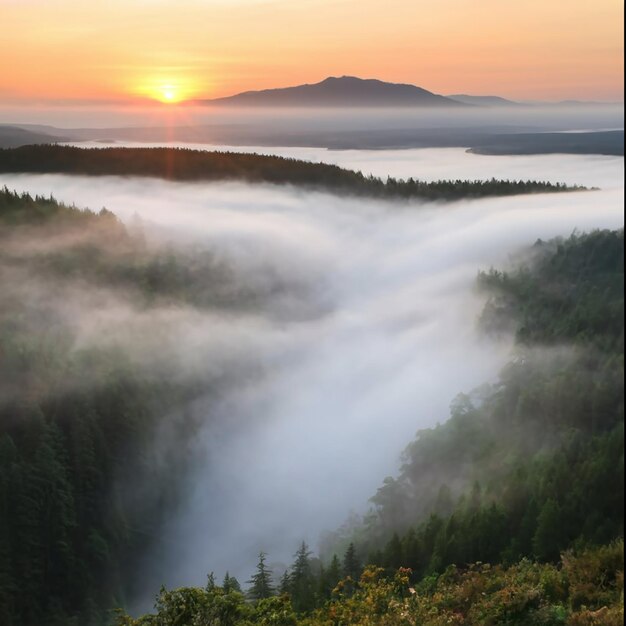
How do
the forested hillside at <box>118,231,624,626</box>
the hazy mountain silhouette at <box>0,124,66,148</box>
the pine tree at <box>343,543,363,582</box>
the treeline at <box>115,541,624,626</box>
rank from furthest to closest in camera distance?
the hazy mountain silhouette at <box>0,124,66,148</box> → the pine tree at <box>343,543,363,582</box> → the treeline at <box>115,541,624,626</box> → the forested hillside at <box>118,231,624,626</box>

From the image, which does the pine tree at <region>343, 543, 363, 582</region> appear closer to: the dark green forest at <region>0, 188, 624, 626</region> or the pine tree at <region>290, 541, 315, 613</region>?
the dark green forest at <region>0, 188, 624, 626</region>

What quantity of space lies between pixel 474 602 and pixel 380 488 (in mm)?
66529

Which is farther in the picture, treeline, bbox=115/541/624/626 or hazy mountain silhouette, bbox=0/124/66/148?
hazy mountain silhouette, bbox=0/124/66/148

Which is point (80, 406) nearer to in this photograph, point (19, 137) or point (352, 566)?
point (352, 566)

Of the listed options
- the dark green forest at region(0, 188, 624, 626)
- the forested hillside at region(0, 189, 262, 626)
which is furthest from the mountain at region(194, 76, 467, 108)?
the forested hillside at region(0, 189, 262, 626)

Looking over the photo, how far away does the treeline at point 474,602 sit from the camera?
775 inches

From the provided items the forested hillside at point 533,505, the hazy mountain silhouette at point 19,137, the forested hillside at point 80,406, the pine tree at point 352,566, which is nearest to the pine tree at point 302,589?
the forested hillside at point 533,505

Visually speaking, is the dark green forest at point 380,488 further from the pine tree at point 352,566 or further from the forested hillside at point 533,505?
the pine tree at point 352,566

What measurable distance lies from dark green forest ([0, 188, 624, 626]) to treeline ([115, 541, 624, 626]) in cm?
10

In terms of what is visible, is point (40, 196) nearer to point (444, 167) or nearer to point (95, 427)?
point (95, 427)

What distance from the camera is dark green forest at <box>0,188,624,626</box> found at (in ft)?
62.2

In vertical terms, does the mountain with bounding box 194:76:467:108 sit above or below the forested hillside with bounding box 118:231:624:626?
above

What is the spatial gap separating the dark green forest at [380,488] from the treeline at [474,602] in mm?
96

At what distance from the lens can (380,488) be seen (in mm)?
90438
